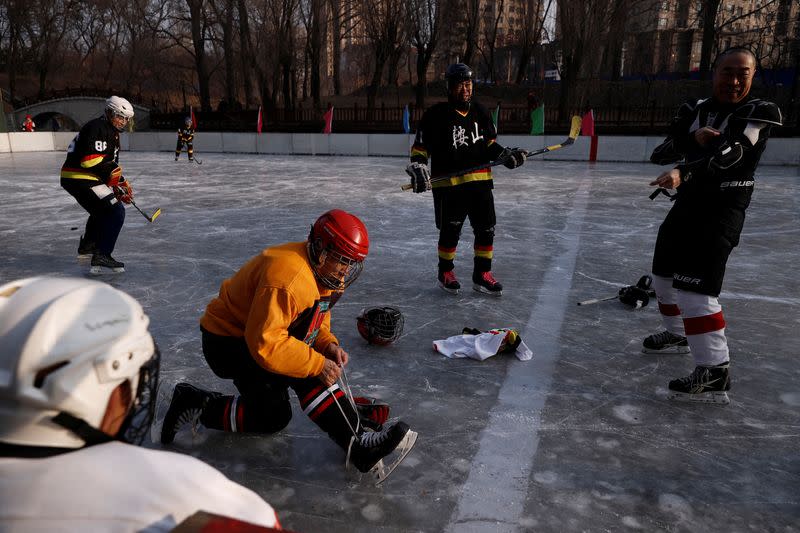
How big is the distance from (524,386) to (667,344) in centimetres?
114

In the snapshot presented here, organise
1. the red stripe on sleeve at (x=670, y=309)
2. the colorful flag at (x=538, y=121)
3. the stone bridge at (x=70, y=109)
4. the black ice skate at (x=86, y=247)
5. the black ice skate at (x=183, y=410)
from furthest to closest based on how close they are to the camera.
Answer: the stone bridge at (x=70, y=109) → the colorful flag at (x=538, y=121) → the black ice skate at (x=86, y=247) → the red stripe on sleeve at (x=670, y=309) → the black ice skate at (x=183, y=410)

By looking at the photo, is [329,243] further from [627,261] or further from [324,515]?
[627,261]

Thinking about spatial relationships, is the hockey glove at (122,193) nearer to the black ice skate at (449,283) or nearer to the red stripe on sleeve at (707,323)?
the black ice skate at (449,283)

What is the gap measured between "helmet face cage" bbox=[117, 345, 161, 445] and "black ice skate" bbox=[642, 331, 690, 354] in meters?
3.38

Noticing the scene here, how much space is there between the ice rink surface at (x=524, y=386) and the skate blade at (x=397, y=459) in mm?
42

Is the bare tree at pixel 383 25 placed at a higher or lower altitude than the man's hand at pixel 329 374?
higher

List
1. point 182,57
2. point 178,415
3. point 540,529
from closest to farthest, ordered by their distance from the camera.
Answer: point 540,529
point 178,415
point 182,57

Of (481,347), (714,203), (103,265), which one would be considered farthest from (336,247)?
(103,265)

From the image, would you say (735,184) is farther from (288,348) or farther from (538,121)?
(538,121)

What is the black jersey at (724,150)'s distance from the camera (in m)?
3.02

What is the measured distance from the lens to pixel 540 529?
222cm

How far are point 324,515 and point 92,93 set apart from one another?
41.0 meters

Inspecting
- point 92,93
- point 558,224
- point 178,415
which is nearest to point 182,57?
point 92,93

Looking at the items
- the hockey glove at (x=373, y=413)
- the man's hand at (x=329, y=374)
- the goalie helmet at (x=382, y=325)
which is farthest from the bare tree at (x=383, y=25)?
the man's hand at (x=329, y=374)
